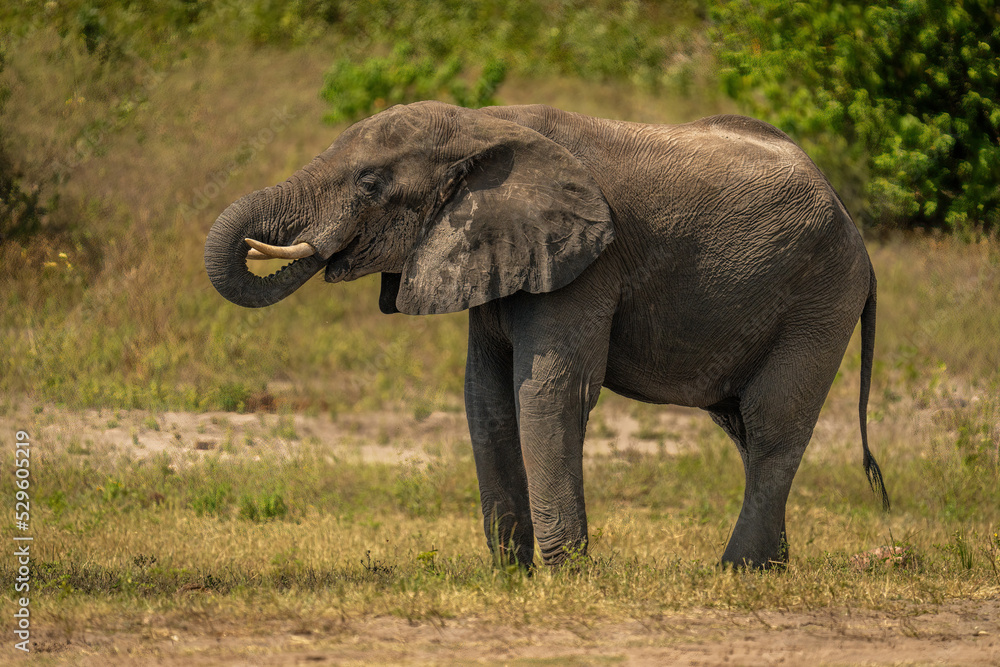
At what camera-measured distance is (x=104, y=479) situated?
29.1 feet

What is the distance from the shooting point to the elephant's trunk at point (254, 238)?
557 centimetres

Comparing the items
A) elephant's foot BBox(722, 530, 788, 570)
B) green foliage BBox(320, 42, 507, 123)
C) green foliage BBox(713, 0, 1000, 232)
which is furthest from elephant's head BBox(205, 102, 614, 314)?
green foliage BBox(320, 42, 507, 123)

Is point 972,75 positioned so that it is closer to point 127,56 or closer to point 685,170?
point 685,170

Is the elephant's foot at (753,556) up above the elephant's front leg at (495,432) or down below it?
below

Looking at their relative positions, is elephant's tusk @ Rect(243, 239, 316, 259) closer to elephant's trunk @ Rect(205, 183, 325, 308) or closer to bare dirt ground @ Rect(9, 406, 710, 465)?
elephant's trunk @ Rect(205, 183, 325, 308)

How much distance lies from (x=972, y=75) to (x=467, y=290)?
8807 mm

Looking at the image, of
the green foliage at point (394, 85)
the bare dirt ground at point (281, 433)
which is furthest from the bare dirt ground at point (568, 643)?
the green foliage at point (394, 85)

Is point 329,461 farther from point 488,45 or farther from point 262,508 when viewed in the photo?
point 488,45

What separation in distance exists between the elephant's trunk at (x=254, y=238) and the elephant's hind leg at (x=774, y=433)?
2657 mm

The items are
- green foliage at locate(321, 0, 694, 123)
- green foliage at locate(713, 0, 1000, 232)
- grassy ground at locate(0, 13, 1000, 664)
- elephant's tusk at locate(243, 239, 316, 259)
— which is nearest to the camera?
grassy ground at locate(0, 13, 1000, 664)

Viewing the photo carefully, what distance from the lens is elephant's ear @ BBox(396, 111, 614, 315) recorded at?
5715 mm

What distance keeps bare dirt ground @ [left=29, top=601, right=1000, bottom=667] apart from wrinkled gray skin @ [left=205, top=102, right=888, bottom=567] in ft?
3.24

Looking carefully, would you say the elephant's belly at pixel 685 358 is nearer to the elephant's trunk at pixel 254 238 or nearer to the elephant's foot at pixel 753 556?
the elephant's foot at pixel 753 556

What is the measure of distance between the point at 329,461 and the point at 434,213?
16.4 feet
